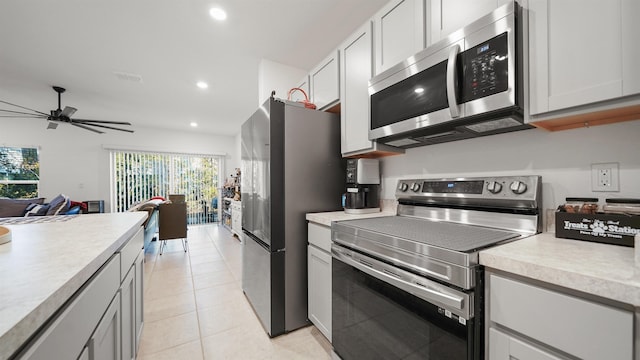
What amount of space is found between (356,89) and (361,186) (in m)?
0.73

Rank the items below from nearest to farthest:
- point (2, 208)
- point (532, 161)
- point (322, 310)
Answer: point (532, 161), point (322, 310), point (2, 208)

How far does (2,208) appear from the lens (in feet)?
14.2

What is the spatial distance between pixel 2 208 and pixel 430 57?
22.9 feet

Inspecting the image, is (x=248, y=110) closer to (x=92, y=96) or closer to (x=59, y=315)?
(x=92, y=96)

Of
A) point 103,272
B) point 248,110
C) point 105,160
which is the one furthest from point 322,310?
point 105,160

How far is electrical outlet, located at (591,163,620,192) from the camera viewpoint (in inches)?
38.7

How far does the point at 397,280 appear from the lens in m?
1.03

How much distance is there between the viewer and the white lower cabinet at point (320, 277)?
1638 mm

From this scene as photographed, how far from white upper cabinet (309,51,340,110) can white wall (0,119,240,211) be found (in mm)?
5609

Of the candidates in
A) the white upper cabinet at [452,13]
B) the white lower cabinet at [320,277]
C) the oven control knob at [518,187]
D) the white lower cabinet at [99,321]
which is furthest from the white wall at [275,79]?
the oven control knob at [518,187]

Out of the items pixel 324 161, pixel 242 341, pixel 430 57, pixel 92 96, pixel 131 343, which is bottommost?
pixel 242 341

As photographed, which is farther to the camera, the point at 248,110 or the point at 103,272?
the point at 248,110

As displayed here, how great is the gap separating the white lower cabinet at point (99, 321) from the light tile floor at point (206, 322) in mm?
404

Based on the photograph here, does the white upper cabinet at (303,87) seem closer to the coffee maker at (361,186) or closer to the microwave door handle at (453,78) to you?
the coffee maker at (361,186)
